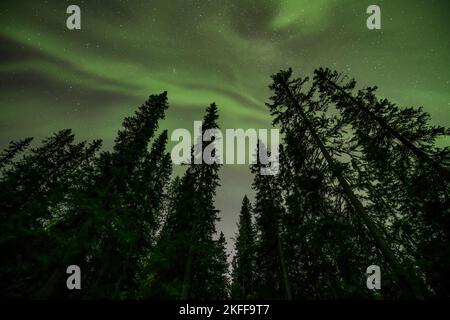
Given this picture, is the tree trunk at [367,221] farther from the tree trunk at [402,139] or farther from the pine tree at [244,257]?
the pine tree at [244,257]

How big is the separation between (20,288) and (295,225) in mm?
17623

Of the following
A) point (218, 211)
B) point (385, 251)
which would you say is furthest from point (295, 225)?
point (385, 251)

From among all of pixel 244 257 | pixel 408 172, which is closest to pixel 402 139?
pixel 408 172

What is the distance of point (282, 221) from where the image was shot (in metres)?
19.5

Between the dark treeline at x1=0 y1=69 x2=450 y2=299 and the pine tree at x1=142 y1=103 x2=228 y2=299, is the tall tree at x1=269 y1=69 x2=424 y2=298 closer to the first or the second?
the dark treeline at x1=0 y1=69 x2=450 y2=299

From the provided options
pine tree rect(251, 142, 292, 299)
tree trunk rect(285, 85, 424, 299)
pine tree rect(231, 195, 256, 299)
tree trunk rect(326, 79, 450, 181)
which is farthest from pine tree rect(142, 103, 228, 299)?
pine tree rect(231, 195, 256, 299)

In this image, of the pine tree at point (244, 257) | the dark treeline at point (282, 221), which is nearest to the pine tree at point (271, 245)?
the dark treeline at point (282, 221)

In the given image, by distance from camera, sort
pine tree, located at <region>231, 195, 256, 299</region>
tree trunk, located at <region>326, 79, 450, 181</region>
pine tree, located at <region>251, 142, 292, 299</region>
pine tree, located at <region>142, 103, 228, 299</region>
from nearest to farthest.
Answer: tree trunk, located at <region>326, 79, 450, 181</region>, pine tree, located at <region>142, 103, 228, 299</region>, pine tree, located at <region>251, 142, 292, 299</region>, pine tree, located at <region>231, 195, 256, 299</region>

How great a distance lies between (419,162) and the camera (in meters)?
12.0

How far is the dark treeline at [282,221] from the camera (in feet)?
36.1

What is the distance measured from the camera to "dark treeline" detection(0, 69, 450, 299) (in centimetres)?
1101

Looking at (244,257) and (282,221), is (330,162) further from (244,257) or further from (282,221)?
(244,257)

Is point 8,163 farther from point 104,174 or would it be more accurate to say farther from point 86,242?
point 86,242

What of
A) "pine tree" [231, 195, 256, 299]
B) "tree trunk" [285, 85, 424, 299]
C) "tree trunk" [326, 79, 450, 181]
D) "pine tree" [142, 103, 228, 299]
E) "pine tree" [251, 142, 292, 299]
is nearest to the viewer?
"tree trunk" [285, 85, 424, 299]
